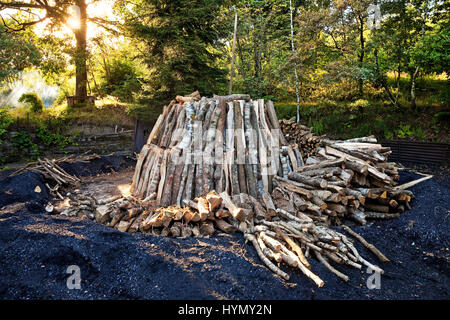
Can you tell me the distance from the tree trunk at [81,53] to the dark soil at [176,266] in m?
11.5

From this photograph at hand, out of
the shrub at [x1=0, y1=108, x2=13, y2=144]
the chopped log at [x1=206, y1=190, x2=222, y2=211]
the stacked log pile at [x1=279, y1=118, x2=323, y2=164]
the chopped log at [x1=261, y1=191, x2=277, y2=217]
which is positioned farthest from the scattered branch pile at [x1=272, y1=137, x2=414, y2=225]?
Answer: the shrub at [x1=0, y1=108, x2=13, y2=144]

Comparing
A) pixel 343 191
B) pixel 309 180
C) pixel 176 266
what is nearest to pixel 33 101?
pixel 176 266

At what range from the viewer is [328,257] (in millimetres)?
3977

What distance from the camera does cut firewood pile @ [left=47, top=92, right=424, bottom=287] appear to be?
13.7 feet

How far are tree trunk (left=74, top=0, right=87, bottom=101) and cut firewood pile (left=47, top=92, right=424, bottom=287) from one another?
961cm

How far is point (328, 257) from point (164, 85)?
34.4 feet

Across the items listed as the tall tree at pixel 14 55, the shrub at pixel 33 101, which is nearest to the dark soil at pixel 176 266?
the tall tree at pixel 14 55

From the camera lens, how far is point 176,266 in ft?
10.8

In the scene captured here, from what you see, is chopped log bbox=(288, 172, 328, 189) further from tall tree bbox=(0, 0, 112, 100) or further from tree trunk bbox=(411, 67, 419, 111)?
tall tree bbox=(0, 0, 112, 100)

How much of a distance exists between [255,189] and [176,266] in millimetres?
2962

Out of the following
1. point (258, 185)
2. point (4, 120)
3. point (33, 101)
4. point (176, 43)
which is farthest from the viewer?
point (33, 101)

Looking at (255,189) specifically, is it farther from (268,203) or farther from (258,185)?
(268,203)

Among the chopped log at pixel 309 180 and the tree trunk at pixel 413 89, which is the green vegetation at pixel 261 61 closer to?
the tree trunk at pixel 413 89
